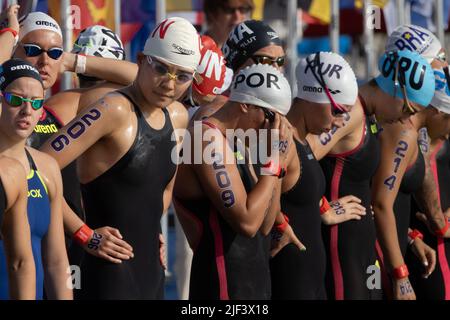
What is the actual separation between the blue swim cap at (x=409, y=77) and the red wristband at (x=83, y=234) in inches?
118

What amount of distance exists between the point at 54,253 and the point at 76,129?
905mm

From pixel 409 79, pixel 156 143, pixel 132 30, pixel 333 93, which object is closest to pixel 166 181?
pixel 156 143

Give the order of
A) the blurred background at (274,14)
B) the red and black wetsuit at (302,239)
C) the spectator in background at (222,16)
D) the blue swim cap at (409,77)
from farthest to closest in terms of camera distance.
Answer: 1. the blurred background at (274,14)
2. the spectator in background at (222,16)
3. the blue swim cap at (409,77)
4. the red and black wetsuit at (302,239)

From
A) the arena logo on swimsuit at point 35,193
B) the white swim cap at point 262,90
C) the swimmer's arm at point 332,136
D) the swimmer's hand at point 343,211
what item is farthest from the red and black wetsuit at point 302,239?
the arena logo on swimsuit at point 35,193

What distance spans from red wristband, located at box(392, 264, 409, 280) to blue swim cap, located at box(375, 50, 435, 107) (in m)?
1.27

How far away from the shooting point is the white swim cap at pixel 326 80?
781 cm

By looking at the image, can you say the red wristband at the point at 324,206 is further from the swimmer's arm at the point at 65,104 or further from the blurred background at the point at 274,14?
the blurred background at the point at 274,14

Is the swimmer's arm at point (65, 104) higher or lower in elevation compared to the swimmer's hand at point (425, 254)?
higher

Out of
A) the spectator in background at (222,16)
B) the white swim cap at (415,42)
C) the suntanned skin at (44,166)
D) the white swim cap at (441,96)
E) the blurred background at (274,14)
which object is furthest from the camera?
the blurred background at (274,14)

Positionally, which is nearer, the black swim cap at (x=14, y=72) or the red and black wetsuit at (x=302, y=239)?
the black swim cap at (x=14, y=72)

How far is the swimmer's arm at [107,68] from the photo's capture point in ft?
25.2

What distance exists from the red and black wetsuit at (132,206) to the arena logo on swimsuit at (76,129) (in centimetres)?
28

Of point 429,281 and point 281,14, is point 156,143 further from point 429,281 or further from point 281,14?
point 281,14

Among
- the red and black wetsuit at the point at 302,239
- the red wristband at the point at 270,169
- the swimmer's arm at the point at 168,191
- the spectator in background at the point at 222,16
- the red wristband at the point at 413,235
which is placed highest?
the spectator in background at the point at 222,16
